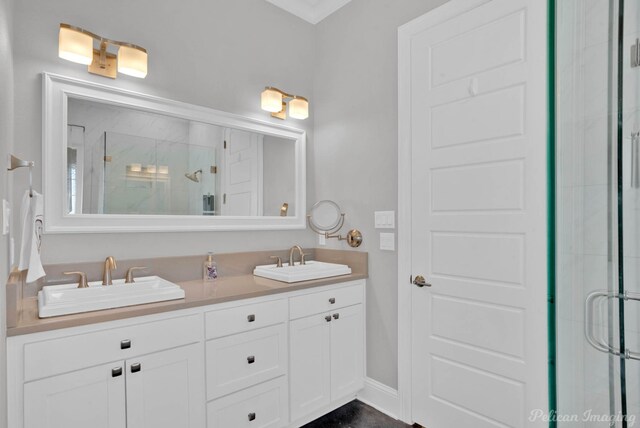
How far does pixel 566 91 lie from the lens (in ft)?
2.97

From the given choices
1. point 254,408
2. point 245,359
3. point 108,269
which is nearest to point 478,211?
point 245,359

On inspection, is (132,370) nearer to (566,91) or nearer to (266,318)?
(266,318)

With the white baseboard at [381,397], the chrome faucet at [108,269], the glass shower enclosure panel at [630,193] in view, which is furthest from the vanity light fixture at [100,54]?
the white baseboard at [381,397]

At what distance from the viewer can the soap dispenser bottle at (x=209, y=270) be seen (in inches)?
82.7

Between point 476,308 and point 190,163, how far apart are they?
1.84 m

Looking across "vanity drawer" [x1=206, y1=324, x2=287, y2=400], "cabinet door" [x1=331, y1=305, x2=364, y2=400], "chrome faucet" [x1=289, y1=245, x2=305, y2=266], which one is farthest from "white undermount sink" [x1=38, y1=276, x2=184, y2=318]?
"cabinet door" [x1=331, y1=305, x2=364, y2=400]

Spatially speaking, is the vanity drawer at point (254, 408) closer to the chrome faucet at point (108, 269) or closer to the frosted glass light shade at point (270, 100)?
the chrome faucet at point (108, 269)

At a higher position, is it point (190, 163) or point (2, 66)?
point (2, 66)

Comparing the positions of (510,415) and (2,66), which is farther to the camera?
(510,415)

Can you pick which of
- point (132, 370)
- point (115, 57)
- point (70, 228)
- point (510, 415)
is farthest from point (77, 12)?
point (510, 415)

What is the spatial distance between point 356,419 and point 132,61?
95.4 inches

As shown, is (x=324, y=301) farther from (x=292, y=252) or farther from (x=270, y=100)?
(x=270, y=100)

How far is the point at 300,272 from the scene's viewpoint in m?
2.14

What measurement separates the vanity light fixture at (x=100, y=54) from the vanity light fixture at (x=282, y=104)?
80 centimetres
